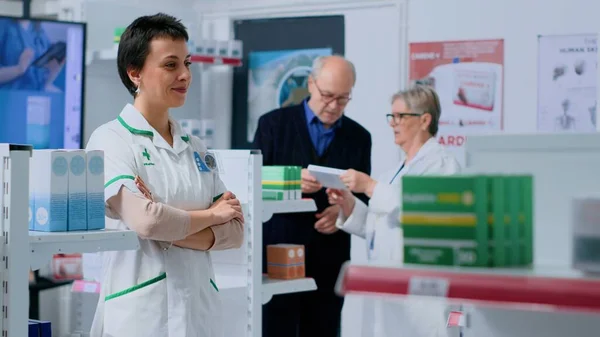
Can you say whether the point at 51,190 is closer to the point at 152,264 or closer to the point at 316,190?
the point at 152,264

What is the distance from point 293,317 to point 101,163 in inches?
69.6

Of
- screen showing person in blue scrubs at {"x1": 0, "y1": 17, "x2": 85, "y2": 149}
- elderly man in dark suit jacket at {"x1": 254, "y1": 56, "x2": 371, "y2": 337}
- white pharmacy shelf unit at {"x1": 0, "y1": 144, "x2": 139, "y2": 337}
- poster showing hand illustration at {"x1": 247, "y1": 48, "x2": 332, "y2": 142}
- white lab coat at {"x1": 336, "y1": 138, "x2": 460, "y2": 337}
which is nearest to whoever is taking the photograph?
white pharmacy shelf unit at {"x1": 0, "y1": 144, "x2": 139, "y2": 337}

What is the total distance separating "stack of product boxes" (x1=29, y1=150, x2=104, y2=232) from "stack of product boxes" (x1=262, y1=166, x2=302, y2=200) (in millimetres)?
1258

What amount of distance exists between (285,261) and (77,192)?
147 centimetres

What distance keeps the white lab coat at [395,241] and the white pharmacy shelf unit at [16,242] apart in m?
1.53

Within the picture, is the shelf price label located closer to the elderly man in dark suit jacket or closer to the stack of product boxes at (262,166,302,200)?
the stack of product boxes at (262,166,302,200)

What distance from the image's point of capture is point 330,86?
436cm

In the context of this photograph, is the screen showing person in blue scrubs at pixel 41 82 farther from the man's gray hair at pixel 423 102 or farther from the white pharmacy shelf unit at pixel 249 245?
the man's gray hair at pixel 423 102

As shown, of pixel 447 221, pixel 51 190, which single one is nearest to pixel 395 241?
pixel 51 190

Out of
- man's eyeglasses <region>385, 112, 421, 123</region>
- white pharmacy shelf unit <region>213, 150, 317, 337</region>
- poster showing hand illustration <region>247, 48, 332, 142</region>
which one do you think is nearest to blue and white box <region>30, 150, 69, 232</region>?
white pharmacy shelf unit <region>213, 150, 317, 337</region>

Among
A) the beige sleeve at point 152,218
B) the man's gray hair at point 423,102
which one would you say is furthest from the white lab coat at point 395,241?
the beige sleeve at point 152,218

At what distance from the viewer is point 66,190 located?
2.78 meters

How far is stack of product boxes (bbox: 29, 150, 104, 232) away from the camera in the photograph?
2744 mm

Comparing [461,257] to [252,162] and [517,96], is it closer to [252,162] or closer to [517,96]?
[252,162]
